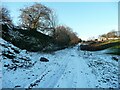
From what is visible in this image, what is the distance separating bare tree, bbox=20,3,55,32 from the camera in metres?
42.7

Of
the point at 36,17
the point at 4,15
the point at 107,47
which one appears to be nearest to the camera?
the point at 4,15

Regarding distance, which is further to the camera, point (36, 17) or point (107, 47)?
point (107, 47)

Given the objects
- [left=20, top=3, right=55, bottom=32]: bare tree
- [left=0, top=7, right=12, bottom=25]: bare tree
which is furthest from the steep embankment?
[left=0, top=7, right=12, bottom=25]: bare tree

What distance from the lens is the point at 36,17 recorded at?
1708 inches

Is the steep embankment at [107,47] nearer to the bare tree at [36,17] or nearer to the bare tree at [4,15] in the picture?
the bare tree at [36,17]

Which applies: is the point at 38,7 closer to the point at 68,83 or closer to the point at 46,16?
the point at 46,16

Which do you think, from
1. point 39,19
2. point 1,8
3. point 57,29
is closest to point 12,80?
point 1,8

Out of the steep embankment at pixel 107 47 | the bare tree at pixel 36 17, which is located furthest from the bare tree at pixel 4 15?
the steep embankment at pixel 107 47

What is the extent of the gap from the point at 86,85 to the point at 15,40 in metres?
17.9

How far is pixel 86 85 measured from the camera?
10.9 meters

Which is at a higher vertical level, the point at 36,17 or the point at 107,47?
the point at 36,17

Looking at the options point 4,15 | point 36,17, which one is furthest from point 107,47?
point 4,15

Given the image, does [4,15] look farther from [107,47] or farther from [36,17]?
[107,47]

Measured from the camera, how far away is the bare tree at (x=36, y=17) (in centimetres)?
4269
